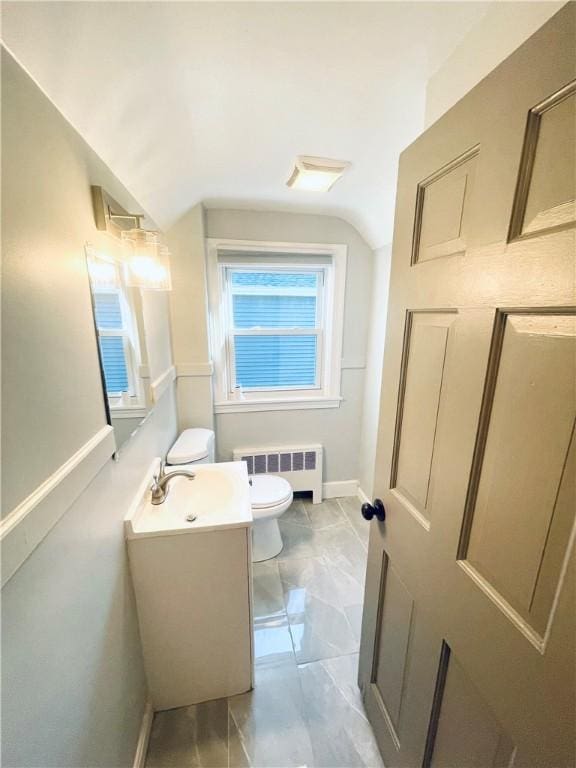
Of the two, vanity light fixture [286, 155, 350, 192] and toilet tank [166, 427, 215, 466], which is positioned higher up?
vanity light fixture [286, 155, 350, 192]

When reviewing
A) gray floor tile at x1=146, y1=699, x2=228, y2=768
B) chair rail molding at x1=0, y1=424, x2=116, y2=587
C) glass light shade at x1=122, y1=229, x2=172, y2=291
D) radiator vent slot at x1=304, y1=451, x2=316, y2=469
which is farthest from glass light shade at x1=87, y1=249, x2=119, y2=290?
radiator vent slot at x1=304, y1=451, x2=316, y2=469

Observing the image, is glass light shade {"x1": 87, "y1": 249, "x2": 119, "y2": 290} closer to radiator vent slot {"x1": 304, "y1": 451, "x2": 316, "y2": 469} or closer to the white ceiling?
the white ceiling

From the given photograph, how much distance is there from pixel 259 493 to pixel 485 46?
201 centimetres

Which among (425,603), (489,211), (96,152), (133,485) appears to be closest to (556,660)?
(425,603)

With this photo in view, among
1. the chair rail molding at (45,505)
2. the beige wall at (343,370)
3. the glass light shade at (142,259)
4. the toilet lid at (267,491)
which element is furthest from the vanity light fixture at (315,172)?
the toilet lid at (267,491)

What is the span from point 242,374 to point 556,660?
2.14 metres

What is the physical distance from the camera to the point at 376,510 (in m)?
1.00

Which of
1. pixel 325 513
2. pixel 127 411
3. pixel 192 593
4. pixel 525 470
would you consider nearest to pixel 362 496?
pixel 325 513

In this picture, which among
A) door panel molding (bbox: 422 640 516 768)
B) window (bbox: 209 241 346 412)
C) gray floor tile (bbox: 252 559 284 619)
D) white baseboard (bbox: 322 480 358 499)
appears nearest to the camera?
door panel molding (bbox: 422 640 516 768)

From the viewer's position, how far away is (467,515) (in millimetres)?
626

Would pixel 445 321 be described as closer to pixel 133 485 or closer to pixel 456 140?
pixel 456 140

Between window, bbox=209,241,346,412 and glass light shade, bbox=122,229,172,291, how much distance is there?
99cm

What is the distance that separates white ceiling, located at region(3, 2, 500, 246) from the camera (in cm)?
62

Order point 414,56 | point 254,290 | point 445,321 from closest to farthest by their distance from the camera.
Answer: point 445,321 → point 414,56 → point 254,290
